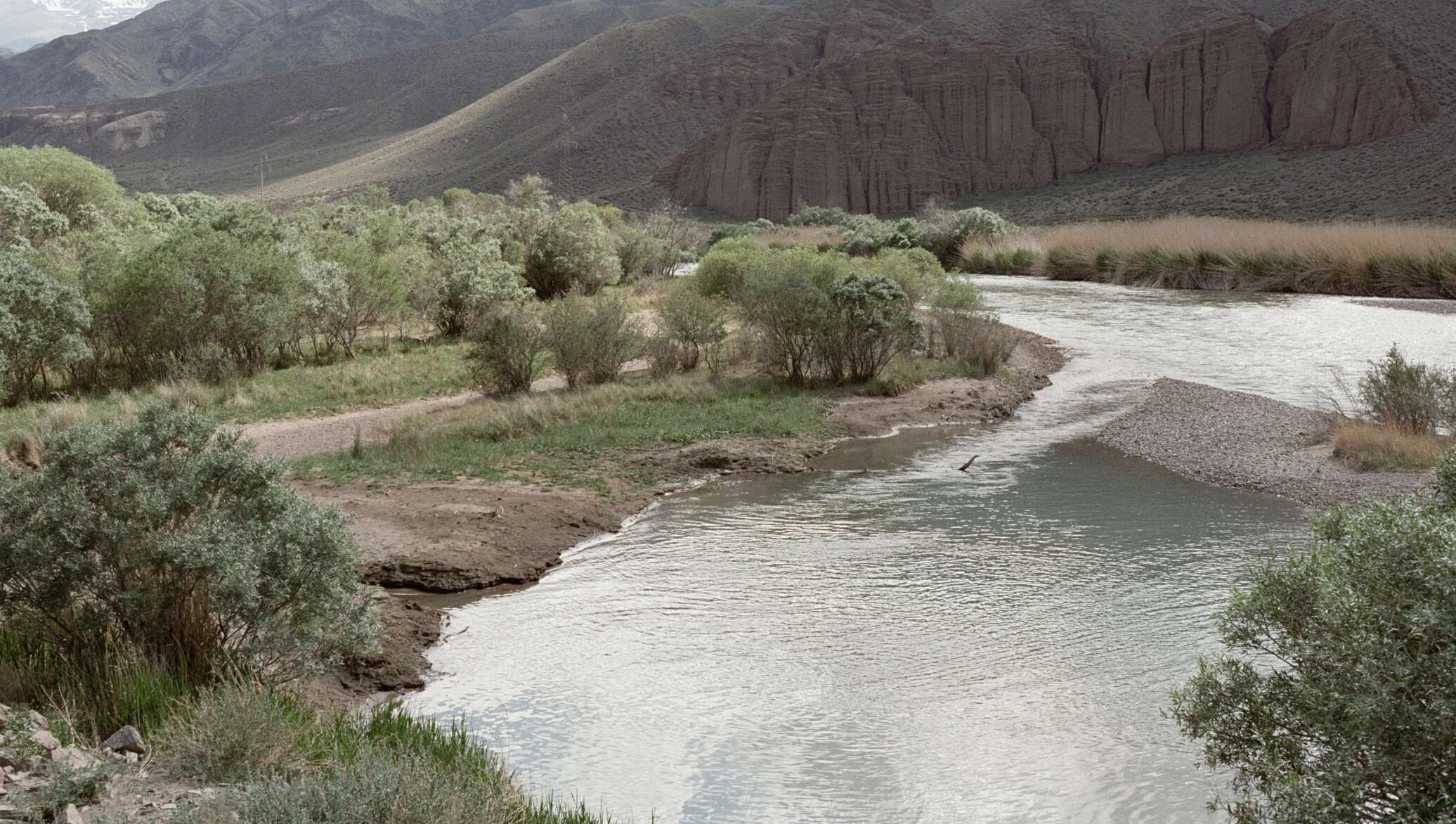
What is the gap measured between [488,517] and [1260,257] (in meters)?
29.9

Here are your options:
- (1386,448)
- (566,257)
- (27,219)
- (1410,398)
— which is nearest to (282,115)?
(566,257)

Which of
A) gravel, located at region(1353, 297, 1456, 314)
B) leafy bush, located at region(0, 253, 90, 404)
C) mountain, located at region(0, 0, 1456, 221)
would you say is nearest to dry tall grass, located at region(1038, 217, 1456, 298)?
gravel, located at region(1353, 297, 1456, 314)

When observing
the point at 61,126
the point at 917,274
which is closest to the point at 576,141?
the point at 917,274

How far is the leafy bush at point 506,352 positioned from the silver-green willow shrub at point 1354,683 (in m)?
14.3

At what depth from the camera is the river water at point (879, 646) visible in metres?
6.52

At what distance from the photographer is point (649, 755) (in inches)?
271

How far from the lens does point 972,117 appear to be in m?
79.7

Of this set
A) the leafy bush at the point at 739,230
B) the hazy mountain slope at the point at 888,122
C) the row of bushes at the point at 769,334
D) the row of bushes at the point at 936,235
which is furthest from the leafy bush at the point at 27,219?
the hazy mountain slope at the point at 888,122

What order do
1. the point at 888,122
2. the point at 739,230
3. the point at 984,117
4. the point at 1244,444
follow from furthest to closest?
the point at 888,122
the point at 984,117
the point at 739,230
the point at 1244,444

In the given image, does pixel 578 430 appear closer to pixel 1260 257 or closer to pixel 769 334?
pixel 769 334

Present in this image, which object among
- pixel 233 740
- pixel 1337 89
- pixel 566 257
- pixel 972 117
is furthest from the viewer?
pixel 972 117

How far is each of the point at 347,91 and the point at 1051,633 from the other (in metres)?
147

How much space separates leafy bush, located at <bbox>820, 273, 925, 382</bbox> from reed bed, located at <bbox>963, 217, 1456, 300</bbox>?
1852cm

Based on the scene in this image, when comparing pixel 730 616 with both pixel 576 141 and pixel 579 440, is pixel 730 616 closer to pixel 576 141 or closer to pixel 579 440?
pixel 579 440
